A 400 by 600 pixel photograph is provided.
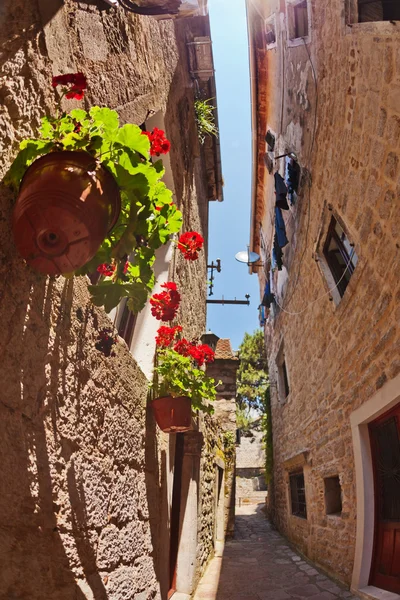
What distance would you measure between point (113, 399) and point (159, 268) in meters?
1.78

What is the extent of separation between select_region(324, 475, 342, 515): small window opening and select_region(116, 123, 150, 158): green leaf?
542 cm

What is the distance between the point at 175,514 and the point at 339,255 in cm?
394


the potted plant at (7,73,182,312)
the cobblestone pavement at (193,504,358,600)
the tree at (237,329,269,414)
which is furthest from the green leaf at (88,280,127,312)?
the tree at (237,329,269,414)

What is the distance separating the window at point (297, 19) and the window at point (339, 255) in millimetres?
3783

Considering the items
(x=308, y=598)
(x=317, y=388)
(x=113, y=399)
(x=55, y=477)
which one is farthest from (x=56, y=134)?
(x=317, y=388)

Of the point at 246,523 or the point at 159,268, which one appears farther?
the point at 246,523

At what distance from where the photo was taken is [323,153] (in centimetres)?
510

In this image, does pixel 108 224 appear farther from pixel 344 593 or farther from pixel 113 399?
pixel 344 593

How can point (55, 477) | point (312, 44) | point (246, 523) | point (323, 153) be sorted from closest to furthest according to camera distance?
point (55, 477) → point (323, 153) → point (312, 44) → point (246, 523)

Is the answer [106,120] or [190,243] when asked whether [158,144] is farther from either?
[190,243]

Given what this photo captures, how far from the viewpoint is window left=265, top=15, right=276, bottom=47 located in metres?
7.78

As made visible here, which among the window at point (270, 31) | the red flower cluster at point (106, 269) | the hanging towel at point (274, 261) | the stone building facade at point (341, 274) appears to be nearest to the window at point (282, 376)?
the stone building facade at point (341, 274)

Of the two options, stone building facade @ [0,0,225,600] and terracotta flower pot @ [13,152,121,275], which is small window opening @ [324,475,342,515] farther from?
terracotta flower pot @ [13,152,121,275]

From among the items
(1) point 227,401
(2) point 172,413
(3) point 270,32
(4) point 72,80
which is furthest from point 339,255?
(3) point 270,32
